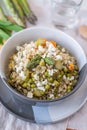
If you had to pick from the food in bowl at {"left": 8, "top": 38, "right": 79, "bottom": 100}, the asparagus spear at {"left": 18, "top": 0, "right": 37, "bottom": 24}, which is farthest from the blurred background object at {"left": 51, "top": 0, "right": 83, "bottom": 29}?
the food in bowl at {"left": 8, "top": 38, "right": 79, "bottom": 100}

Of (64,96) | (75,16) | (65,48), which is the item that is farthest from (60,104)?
(75,16)

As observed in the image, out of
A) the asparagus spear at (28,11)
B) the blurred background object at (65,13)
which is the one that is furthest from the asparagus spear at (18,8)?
the blurred background object at (65,13)

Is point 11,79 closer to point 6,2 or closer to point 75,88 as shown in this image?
point 75,88

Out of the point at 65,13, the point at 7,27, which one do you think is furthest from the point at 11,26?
the point at 65,13

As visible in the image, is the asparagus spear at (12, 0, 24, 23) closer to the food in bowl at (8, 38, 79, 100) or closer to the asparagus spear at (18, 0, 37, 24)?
the asparagus spear at (18, 0, 37, 24)

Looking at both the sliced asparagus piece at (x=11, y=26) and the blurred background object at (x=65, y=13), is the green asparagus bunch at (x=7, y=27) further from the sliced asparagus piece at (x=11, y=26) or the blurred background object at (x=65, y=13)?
the blurred background object at (x=65, y=13)

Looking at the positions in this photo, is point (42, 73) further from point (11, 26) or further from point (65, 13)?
point (65, 13)
